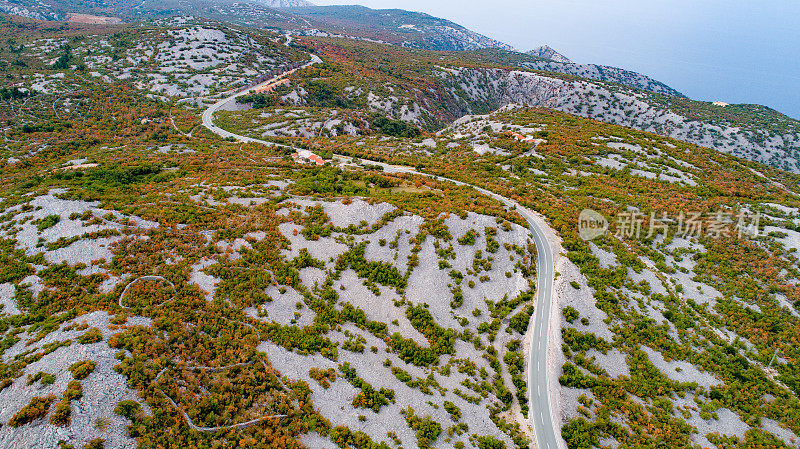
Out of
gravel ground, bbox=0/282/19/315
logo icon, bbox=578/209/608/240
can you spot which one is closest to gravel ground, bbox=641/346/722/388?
logo icon, bbox=578/209/608/240

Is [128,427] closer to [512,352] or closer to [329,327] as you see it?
[329,327]

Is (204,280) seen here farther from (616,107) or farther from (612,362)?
(616,107)

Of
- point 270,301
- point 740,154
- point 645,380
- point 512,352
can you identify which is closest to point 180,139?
point 270,301

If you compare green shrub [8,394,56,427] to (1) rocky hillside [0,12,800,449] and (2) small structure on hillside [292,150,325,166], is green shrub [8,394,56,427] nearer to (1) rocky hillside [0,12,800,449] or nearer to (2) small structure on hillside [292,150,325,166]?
(1) rocky hillside [0,12,800,449]

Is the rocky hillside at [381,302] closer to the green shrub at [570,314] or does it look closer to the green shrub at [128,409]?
the green shrub at [128,409]

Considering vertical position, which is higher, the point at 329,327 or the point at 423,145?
the point at 423,145

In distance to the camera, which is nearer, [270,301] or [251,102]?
[270,301]

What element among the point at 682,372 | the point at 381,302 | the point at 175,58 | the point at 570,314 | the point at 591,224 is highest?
the point at 175,58

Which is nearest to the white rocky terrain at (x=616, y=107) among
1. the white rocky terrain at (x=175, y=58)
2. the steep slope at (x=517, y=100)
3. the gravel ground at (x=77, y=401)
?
the steep slope at (x=517, y=100)

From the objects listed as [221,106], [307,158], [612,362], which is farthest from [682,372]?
[221,106]
